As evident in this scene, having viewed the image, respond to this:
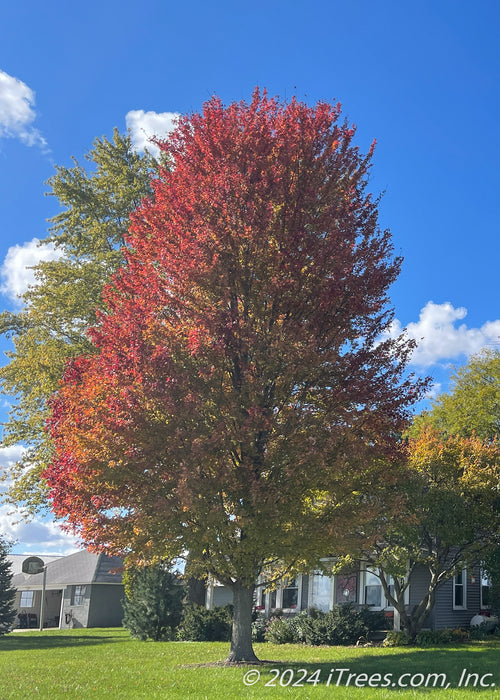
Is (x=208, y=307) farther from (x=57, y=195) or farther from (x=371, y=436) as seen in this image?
(x=57, y=195)

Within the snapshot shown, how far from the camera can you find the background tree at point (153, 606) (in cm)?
2662

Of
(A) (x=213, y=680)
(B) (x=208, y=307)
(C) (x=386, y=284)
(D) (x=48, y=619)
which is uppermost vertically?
(C) (x=386, y=284)

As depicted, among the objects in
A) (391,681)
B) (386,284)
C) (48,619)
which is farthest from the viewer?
(48,619)

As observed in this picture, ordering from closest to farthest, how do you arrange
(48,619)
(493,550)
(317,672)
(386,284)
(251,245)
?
1. (317,672)
2. (251,245)
3. (386,284)
4. (493,550)
5. (48,619)

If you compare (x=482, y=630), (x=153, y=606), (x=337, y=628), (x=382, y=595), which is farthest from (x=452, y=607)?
A: (x=153, y=606)

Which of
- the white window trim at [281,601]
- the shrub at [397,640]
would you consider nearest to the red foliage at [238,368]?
the shrub at [397,640]

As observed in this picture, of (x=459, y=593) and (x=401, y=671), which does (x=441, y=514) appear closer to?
(x=459, y=593)

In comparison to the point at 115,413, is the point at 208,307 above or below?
above

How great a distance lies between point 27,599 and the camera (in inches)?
2016

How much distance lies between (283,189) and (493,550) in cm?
1361

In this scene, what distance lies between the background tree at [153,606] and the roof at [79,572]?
49.0 ft

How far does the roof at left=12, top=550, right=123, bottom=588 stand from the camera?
43906 millimetres

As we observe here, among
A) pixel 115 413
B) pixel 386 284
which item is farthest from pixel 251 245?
pixel 115 413

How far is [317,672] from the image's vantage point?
44.0 ft
